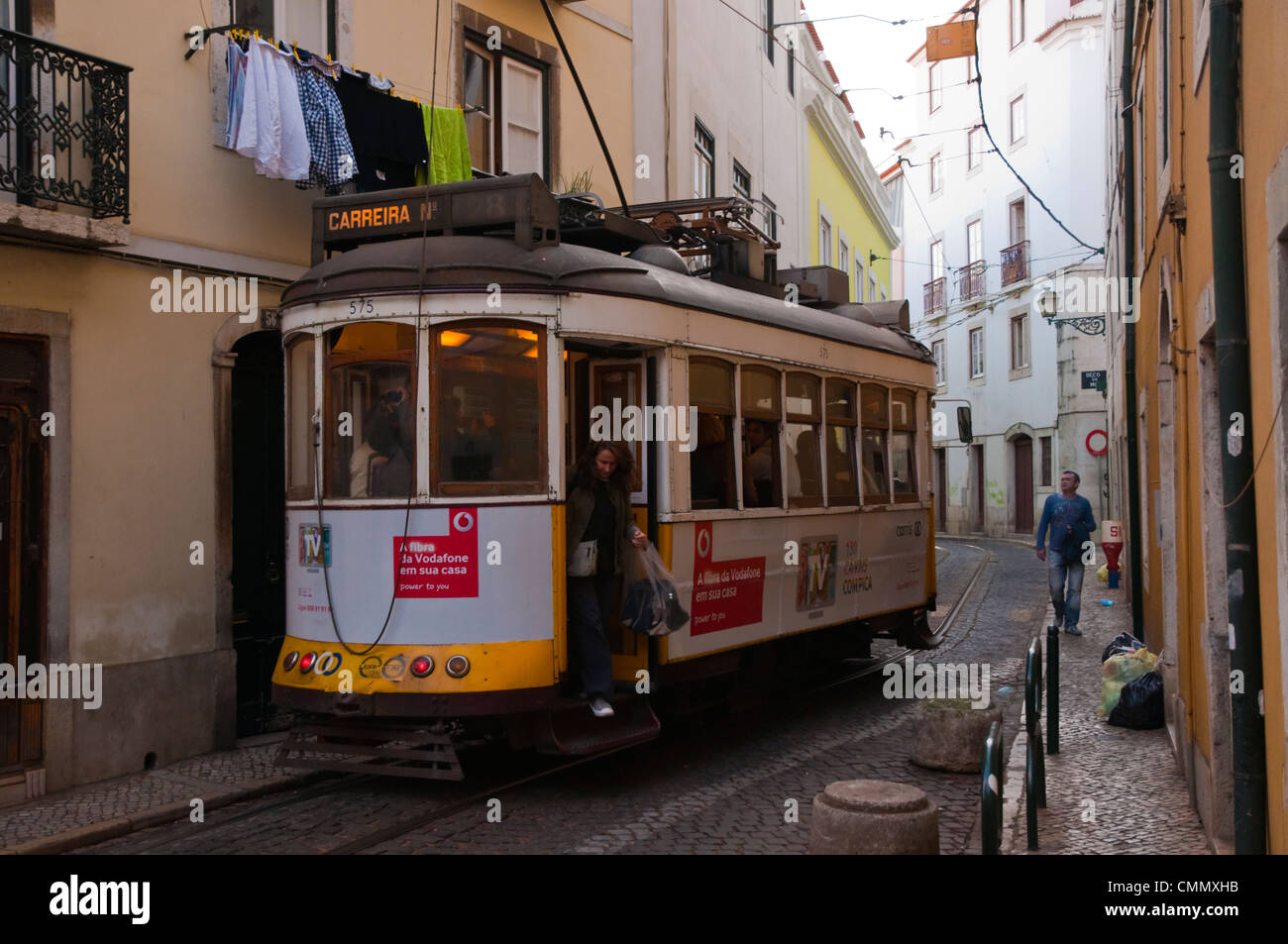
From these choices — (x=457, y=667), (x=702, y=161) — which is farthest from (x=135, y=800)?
(x=702, y=161)

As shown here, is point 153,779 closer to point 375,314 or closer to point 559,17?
point 375,314

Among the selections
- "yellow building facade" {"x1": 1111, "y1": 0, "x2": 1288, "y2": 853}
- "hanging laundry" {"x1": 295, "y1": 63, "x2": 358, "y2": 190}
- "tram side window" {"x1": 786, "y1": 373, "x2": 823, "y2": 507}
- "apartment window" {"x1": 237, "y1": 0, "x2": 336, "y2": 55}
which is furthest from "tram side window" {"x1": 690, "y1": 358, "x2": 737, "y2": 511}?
"apartment window" {"x1": 237, "y1": 0, "x2": 336, "y2": 55}

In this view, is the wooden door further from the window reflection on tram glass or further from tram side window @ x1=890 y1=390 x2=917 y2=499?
the window reflection on tram glass

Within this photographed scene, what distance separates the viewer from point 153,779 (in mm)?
8312

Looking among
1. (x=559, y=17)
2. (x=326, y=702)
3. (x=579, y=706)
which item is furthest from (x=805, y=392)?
(x=559, y=17)

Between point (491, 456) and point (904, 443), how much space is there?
5.54 meters

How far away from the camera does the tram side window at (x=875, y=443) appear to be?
35.6 feet

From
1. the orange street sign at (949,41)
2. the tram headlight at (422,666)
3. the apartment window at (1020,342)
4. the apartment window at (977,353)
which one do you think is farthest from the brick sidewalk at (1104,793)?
the apartment window at (977,353)

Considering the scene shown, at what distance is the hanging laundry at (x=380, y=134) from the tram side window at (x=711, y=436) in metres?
3.75

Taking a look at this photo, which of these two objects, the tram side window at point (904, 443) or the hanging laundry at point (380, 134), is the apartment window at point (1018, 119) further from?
the hanging laundry at point (380, 134)

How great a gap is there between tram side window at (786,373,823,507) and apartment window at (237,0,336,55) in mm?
4834

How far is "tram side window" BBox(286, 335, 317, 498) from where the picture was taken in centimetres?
784

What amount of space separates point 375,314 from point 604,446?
5.21ft

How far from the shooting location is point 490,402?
293 inches
